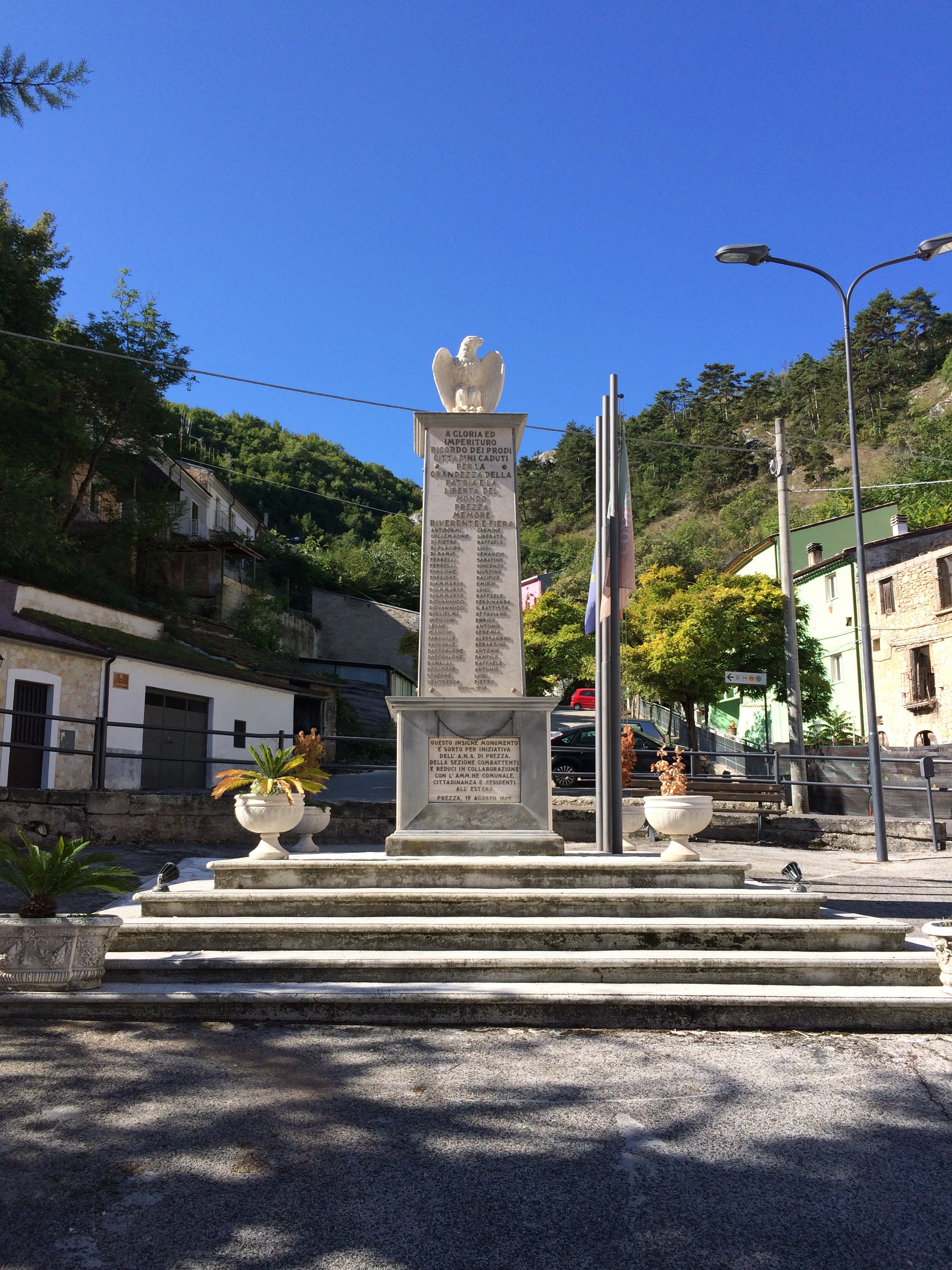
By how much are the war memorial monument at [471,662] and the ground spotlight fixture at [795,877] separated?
6.19ft

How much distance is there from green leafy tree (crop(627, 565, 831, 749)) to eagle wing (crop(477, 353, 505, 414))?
19.4 metres

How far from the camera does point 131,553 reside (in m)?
31.8

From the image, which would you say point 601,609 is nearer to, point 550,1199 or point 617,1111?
point 617,1111

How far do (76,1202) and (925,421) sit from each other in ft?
232

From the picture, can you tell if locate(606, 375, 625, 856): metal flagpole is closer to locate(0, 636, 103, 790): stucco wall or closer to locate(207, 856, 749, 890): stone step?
locate(207, 856, 749, 890): stone step

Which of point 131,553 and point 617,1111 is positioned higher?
point 131,553

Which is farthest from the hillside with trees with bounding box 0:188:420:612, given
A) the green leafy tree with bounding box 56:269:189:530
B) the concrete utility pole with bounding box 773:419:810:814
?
the concrete utility pole with bounding box 773:419:810:814

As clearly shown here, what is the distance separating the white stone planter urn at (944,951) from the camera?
216 inches

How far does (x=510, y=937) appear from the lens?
6016 mm

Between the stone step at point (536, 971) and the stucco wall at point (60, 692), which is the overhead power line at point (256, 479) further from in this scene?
the stone step at point (536, 971)

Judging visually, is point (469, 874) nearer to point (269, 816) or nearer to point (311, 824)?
point (269, 816)

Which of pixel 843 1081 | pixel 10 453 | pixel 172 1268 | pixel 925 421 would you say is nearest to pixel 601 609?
pixel 843 1081

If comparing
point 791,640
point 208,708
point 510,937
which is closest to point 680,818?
point 510,937

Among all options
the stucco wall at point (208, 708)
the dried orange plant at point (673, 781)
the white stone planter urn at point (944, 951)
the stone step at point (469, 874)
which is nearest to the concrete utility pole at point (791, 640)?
the dried orange plant at point (673, 781)
